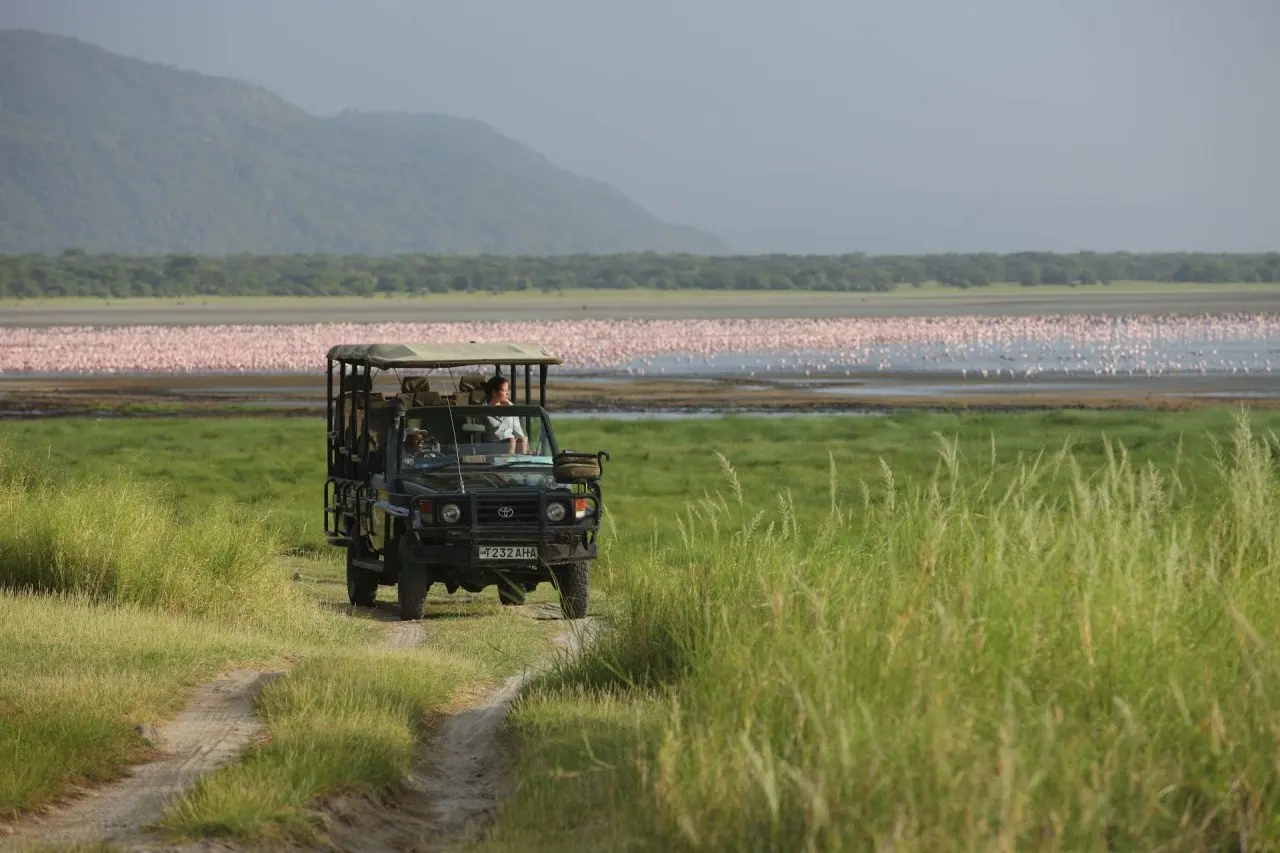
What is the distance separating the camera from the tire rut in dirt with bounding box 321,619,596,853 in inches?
407

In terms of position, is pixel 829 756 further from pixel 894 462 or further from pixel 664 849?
pixel 894 462

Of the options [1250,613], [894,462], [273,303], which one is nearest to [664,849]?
[1250,613]

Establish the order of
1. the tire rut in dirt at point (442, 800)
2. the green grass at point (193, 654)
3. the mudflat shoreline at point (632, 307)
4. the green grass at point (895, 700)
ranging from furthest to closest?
the mudflat shoreline at point (632, 307) → the green grass at point (193, 654) → the tire rut in dirt at point (442, 800) → the green grass at point (895, 700)

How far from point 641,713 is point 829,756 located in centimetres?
384

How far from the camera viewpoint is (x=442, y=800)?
11.5m

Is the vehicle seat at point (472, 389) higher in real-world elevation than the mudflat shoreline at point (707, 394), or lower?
higher

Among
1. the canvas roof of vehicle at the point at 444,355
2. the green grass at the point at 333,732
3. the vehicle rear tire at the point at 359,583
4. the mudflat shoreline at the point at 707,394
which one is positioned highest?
the canvas roof of vehicle at the point at 444,355

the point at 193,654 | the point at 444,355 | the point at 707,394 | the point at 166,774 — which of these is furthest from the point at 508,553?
the point at 707,394

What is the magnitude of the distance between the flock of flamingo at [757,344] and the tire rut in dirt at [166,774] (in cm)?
5449

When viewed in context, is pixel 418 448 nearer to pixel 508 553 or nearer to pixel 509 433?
pixel 509 433

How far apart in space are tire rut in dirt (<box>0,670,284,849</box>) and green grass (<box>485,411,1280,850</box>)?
5.91 feet

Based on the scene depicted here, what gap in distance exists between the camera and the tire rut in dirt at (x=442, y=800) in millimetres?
10344

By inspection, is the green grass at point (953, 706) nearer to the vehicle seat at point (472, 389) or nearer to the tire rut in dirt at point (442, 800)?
the tire rut in dirt at point (442, 800)

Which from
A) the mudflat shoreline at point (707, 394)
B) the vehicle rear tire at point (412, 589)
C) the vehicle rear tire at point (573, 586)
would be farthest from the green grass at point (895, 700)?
the mudflat shoreline at point (707, 394)
